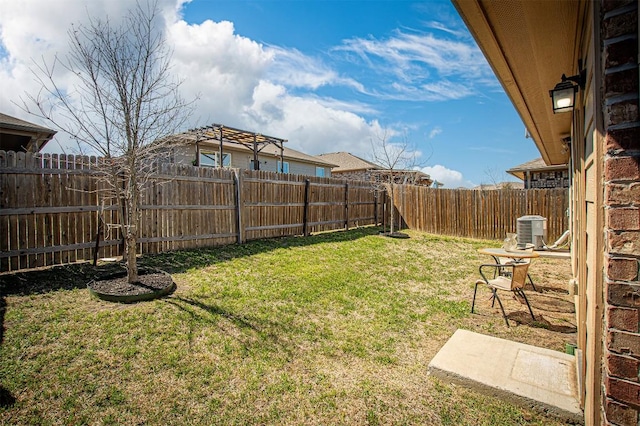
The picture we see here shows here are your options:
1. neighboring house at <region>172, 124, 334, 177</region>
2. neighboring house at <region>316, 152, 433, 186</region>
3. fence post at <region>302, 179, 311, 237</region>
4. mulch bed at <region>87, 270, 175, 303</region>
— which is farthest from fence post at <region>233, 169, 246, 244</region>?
neighboring house at <region>316, 152, 433, 186</region>

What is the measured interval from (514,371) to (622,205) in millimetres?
2259

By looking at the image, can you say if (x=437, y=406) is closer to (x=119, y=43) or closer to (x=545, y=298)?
(x=545, y=298)

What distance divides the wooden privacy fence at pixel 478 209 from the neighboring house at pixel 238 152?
7063 millimetres

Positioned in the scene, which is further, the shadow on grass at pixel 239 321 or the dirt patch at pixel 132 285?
the dirt patch at pixel 132 285

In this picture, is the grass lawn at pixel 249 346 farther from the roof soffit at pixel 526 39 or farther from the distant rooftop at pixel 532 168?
the distant rooftop at pixel 532 168

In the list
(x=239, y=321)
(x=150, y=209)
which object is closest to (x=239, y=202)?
(x=150, y=209)

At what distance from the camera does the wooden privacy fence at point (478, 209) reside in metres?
10.8

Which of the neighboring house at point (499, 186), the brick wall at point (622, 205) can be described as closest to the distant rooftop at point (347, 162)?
the neighboring house at point (499, 186)

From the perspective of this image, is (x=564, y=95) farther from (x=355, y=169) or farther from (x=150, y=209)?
(x=355, y=169)

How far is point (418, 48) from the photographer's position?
5684 millimetres

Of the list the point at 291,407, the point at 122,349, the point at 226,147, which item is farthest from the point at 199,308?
the point at 226,147

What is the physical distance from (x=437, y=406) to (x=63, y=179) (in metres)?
6.64

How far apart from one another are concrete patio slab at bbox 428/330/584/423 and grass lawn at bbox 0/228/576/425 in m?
0.11

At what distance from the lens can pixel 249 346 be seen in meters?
3.68
